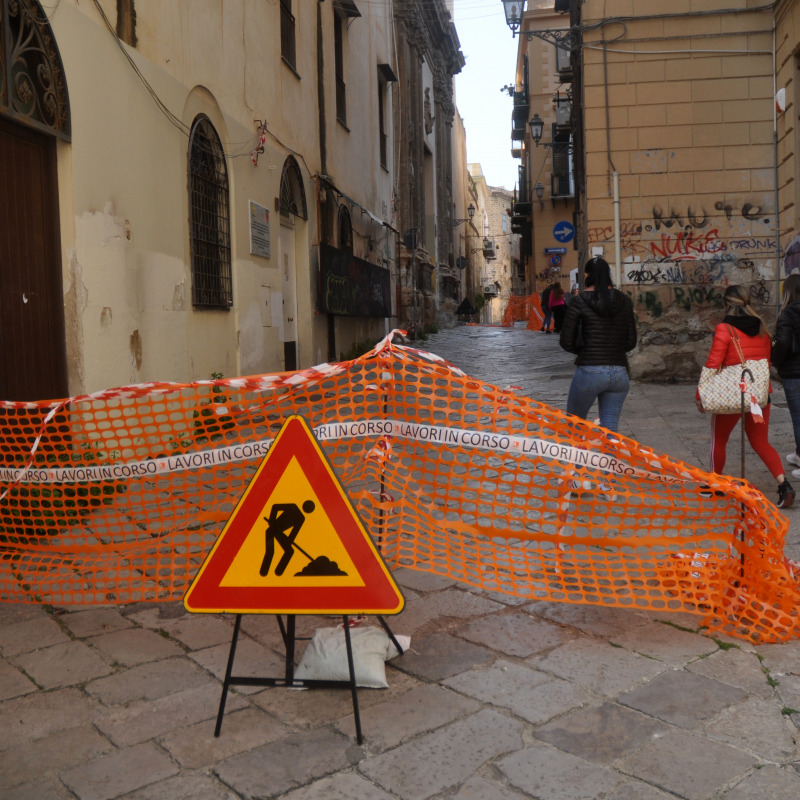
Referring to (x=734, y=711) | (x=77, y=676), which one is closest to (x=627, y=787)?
(x=734, y=711)

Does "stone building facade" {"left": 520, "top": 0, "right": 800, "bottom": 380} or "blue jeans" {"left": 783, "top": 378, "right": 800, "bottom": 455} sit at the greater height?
"stone building facade" {"left": 520, "top": 0, "right": 800, "bottom": 380}

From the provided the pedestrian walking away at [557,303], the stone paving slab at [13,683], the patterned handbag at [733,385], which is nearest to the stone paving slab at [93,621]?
the stone paving slab at [13,683]

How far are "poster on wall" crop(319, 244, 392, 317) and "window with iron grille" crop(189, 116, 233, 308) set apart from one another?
3.94m

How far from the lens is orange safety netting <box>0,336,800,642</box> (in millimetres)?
3682

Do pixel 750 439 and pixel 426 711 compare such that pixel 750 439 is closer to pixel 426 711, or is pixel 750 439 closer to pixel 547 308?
pixel 426 711

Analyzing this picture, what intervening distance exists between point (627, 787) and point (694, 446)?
526 cm

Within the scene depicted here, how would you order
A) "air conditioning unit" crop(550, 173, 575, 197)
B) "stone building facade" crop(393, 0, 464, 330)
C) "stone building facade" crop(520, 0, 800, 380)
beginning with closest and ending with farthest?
"stone building facade" crop(520, 0, 800, 380), "stone building facade" crop(393, 0, 464, 330), "air conditioning unit" crop(550, 173, 575, 197)

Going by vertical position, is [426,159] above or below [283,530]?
above

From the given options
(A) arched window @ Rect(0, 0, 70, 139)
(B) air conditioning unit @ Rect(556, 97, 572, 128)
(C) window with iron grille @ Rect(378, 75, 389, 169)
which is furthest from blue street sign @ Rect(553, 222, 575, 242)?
(A) arched window @ Rect(0, 0, 70, 139)

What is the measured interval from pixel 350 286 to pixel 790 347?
10.3 m

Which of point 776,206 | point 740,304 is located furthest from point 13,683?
point 776,206

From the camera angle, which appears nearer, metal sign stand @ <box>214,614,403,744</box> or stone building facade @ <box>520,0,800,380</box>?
metal sign stand @ <box>214,614,403,744</box>

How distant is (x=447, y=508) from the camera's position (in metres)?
4.09

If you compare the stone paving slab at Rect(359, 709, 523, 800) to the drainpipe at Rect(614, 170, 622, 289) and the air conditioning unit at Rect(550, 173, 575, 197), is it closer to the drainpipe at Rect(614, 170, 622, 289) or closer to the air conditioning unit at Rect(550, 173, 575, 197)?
the drainpipe at Rect(614, 170, 622, 289)
